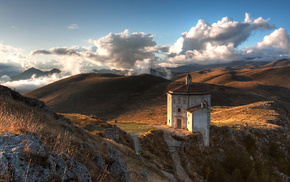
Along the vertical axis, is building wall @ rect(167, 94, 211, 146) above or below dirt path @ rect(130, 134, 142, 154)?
above

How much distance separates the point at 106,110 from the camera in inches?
3287

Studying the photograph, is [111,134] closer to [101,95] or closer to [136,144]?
[136,144]

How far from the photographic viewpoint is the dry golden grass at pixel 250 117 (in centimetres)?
3941

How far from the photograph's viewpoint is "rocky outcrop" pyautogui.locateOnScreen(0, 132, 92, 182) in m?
4.32

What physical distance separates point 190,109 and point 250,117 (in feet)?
87.3

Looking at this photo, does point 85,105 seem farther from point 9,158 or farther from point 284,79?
point 284,79

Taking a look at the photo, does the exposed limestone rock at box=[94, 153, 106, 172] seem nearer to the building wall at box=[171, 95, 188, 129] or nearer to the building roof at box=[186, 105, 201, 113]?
the building roof at box=[186, 105, 201, 113]

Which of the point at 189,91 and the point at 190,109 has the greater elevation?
the point at 189,91

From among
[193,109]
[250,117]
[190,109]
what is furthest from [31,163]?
[250,117]

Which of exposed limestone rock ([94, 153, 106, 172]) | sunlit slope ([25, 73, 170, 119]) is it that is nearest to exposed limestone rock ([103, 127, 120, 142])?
exposed limestone rock ([94, 153, 106, 172])

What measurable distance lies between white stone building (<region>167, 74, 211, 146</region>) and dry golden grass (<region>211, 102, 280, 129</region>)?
10458 millimetres

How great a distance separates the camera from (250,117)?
48.0 m

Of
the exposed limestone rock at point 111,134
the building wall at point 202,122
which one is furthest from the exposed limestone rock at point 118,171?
the building wall at point 202,122

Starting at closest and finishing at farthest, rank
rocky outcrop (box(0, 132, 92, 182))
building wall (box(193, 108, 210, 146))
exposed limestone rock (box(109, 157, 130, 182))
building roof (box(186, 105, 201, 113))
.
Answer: rocky outcrop (box(0, 132, 92, 182)), exposed limestone rock (box(109, 157, 130, 182)), building wall (box(193, 108, 210, 146)), building roof (box(186, 105, 201, 113))
